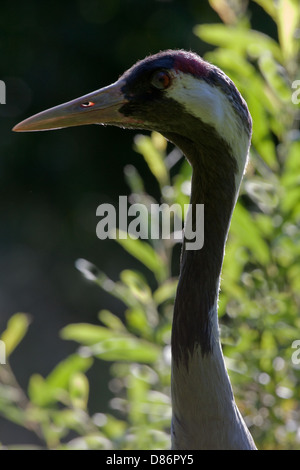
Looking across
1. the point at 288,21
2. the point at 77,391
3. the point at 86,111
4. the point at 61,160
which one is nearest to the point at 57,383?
the point at 77,391

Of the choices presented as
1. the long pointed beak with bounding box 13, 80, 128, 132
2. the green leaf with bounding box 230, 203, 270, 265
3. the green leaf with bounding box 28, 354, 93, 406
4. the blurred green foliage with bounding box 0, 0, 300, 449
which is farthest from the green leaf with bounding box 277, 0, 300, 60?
the green leaf with bounding box 28, 354, 93, 406

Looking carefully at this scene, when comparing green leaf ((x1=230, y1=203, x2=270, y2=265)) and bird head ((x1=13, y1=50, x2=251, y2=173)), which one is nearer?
bird head ((x1=13, y1=50, x2=251, y2=173))

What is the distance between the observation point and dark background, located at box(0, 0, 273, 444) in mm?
4668

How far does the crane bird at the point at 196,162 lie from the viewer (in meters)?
1.33

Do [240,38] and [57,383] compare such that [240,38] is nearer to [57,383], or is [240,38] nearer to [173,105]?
[173,105]

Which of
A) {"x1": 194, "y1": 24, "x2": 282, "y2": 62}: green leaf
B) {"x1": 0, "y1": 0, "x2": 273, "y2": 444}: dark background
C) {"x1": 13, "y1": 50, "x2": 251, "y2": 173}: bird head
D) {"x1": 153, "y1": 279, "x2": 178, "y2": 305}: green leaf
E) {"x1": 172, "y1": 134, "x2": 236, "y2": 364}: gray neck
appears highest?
{"x1": 0, "y1": 0, "x2": 273, "y2": 444}: dark background

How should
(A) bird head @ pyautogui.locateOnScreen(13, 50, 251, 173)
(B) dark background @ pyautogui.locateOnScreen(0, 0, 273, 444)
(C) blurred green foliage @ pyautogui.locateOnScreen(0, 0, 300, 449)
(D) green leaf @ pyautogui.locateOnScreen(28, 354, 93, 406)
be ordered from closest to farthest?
1. (A) bird head @ pyautogui.locateOnScreen(13, 50, 251, 173)
2. (C) blurred green foliage @ pyautogui.locateOnScreen(0, 0, 300, 449)
3. (D) green leaf @ pyautogui.locateOnScreen(28, 354, 93, 406)
4. (B) dark background @ pyautogui.locateOnScreen(0, 0, 273, 444)

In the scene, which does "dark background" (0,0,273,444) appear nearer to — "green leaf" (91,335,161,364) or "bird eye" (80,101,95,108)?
"green leaf" (91,335,161,364)

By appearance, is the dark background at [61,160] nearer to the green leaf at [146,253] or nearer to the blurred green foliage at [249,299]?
the blurred green foliage at [249,299]

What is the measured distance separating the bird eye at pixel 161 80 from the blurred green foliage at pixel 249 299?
57cm

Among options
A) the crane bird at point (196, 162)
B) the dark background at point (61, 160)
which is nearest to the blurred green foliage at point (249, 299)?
the crane bird at point (196, 162)

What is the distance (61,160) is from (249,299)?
3238mm

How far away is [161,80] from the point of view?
134cm
